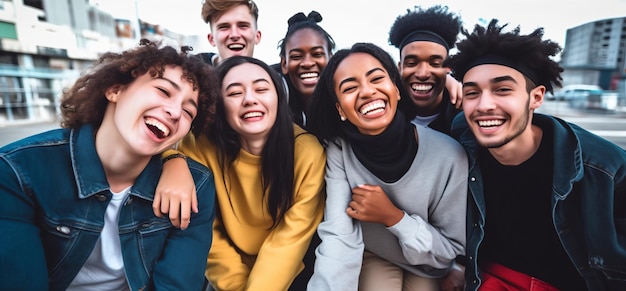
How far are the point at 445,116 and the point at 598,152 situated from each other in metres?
1.22

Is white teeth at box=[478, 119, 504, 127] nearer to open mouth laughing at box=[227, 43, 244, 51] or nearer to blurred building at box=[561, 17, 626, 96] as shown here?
open mouth laughing at box=[227, 43, 244, 51]

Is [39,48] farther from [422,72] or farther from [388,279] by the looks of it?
[388,279]

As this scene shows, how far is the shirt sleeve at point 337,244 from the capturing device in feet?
5.55

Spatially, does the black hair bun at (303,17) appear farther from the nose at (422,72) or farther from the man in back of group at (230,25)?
the nose at (422,72)

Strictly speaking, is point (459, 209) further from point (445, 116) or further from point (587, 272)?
point (445, 116)

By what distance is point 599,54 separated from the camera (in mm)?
35188

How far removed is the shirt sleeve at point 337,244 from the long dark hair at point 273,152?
0.86ft

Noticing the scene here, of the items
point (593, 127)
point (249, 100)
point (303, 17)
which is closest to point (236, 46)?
point (303, 17)

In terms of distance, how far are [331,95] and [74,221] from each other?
149 centimetres

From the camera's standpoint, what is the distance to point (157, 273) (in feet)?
5.11

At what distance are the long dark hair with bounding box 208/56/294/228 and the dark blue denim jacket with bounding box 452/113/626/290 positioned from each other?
1421mm

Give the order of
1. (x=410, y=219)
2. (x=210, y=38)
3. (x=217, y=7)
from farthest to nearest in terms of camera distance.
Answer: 1. (x=210, y=38)
2. (x=217, y=7)
3. (x=410, y=219)

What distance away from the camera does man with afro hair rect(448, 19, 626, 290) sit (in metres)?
1.52

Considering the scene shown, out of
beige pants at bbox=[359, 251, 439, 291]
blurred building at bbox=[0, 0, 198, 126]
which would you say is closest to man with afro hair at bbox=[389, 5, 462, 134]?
beige pants at bbox=[359, 251, 439, 291]
